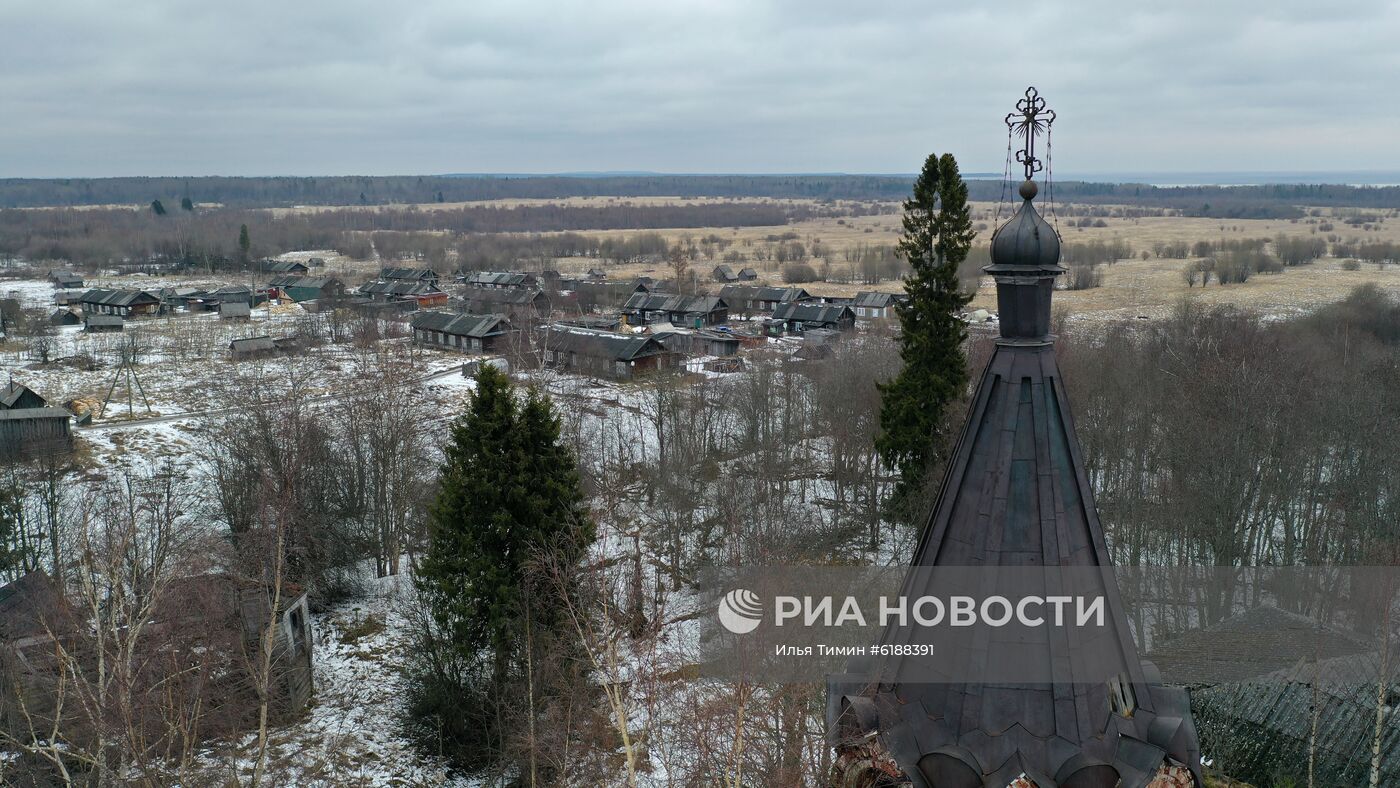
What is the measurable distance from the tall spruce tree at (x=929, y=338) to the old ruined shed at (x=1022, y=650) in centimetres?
2208

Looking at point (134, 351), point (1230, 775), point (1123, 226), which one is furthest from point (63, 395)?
point (1123, 226)

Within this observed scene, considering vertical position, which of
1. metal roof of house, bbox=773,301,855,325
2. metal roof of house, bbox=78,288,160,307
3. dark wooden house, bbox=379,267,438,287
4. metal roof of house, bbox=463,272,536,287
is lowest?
metal roof of house, bbox=773,301,855,325

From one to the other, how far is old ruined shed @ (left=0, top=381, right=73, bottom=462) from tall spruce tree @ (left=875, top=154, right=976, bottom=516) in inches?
1071

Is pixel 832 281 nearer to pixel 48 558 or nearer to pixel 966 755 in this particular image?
pixel 48 558

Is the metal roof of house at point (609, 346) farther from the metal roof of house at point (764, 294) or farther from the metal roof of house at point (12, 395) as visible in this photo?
the metal roof of house at point (764, 294)

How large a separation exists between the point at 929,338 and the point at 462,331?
44.6 m

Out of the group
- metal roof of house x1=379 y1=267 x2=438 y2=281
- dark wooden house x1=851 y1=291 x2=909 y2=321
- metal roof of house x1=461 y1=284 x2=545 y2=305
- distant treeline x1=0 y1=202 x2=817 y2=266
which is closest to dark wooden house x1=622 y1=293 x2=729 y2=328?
metal roof of house x1=461 y1=284 x2=545 y2=305

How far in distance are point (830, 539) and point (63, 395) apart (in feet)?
144

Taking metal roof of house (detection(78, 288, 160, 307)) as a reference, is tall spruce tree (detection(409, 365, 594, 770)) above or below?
below

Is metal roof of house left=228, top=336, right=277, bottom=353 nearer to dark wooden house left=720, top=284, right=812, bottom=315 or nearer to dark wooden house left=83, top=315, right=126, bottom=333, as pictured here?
dark wooden house left=83, top=315, right=126, bottom=333

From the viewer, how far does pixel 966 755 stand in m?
4.62

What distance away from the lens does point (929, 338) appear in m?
27.2

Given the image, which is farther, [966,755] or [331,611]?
[331,611]

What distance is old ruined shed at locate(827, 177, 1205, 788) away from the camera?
4672 millimetres
